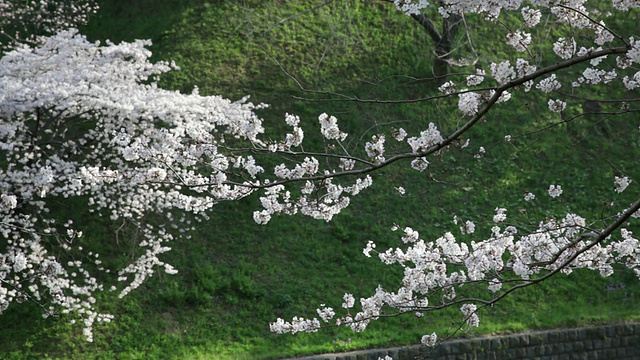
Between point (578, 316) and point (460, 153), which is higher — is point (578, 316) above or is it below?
below

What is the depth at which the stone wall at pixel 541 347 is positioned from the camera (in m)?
8.44

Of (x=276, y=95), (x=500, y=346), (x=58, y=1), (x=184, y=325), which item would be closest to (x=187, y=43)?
(x=276, y=95)

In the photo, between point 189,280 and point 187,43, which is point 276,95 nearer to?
point 187,43

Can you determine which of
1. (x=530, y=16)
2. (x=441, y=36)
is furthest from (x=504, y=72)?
(x=441, y=36)

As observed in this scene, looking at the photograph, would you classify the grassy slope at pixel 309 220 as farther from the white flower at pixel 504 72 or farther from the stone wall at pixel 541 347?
the white flower at pixel 504 72

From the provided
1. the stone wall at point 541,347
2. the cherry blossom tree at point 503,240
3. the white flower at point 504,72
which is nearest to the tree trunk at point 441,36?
the stone wall at point 541,347

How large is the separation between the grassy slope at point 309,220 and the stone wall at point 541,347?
29cm

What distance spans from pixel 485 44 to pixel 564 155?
309cm

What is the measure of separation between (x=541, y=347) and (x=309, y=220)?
12.7 ft

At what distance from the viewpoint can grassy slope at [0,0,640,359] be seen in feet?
28.8

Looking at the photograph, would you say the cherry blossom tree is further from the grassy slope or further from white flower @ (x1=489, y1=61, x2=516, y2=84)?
the grassy slope

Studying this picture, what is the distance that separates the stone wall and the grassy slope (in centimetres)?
29

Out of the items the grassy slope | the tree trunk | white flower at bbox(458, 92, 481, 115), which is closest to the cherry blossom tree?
white flower at bbox(458, 92, 481, 115)

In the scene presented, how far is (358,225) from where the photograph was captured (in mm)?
10992
